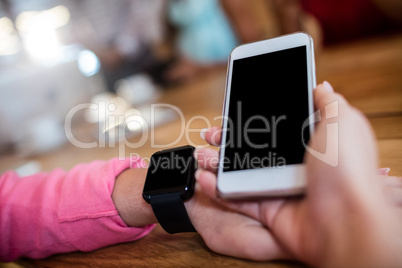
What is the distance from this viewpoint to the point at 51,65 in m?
1.25

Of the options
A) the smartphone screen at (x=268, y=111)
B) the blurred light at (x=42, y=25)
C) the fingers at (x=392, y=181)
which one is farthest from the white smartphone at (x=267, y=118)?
the blurred light at (x=42, y=25)

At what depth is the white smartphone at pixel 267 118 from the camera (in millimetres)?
323

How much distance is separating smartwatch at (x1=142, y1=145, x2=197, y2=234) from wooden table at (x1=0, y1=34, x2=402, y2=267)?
35 mm

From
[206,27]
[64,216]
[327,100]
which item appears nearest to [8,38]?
[206,27]

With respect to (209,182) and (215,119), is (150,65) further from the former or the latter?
(209,182)

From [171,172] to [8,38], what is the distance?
307cm

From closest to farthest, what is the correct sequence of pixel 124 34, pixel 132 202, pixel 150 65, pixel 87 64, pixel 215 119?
pixel 132 202, pixel 215 119, pixel 87 64, pixel 150 65, pixel 124 34

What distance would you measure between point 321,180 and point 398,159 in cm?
22

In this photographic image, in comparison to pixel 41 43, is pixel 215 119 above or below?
below

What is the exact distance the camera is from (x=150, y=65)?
1.65 meters

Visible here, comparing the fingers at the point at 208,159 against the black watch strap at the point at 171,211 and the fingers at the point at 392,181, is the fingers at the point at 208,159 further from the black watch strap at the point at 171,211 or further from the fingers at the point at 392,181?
the fingers at the point at 392,181

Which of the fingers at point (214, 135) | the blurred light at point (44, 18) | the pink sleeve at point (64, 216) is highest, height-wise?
the blurred light at point (44, 18)

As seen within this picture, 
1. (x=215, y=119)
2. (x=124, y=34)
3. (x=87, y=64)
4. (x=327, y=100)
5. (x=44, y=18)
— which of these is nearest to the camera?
(x=327, y=100)

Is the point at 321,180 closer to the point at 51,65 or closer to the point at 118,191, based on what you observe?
the point at 118,191
